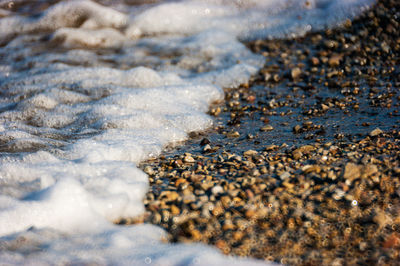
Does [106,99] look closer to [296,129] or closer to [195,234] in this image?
[296,129]

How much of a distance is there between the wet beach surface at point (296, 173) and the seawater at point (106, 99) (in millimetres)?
218

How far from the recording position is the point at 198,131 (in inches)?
153

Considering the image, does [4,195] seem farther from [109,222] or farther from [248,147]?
[248,147]

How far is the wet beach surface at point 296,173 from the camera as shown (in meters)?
2.17

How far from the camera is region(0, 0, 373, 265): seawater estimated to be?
7.57ft

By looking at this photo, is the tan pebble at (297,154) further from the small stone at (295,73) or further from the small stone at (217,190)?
the small stone at (295,73)

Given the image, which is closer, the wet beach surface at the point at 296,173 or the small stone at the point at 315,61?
the wet beach surface at the point at 296,173

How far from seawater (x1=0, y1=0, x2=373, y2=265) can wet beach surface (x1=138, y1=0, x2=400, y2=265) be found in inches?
8.6

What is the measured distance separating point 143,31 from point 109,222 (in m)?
5.34

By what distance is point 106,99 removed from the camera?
14.6ft

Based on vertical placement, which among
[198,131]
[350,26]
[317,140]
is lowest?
[198,131]

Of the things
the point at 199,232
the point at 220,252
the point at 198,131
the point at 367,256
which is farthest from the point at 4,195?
the point at 367,256

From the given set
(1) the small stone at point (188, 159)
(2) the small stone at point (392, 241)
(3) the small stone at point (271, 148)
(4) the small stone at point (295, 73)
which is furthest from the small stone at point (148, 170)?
(4) the small stone at point (295, 73)

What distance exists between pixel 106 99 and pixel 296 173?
2756 mm
